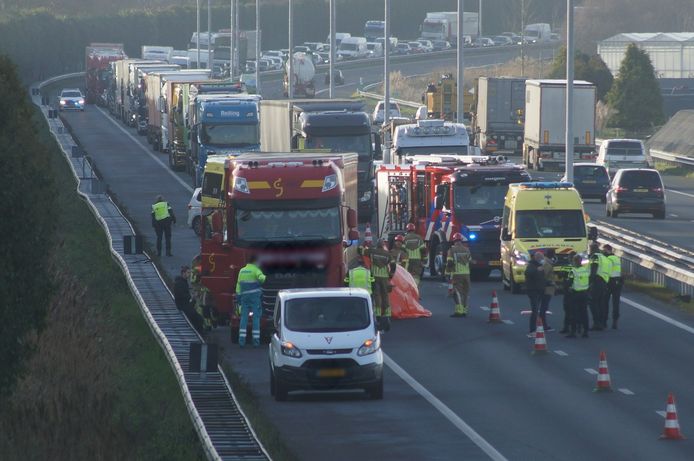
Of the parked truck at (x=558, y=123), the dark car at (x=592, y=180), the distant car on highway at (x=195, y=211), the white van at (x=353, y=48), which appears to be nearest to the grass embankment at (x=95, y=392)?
the distant car on highway at (x=195, y=211)

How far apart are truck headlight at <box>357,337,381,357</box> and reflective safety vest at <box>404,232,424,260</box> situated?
→ 39.4ft

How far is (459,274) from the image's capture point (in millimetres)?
33188

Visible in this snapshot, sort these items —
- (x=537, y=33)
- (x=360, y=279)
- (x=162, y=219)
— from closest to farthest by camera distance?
(x=360, y=279) → (x=162, y=219) → (x=537, y=33)

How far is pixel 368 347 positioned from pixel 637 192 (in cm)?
3109

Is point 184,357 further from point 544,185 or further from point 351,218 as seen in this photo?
point 544,185

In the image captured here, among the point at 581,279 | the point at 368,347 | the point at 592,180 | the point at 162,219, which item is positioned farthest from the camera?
the point at 592,180

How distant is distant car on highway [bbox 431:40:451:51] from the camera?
165250 mm

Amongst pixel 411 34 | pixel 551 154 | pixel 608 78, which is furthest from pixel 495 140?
pixel 411 34

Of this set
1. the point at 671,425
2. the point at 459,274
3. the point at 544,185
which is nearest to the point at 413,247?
the point at 544,185

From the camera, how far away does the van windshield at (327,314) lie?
81.1 feet

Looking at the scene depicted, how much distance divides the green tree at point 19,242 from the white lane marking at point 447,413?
18.4 feet

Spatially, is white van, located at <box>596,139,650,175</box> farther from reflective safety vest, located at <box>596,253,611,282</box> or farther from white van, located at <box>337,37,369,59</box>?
white van, located at <box>337,37,369,59</box>

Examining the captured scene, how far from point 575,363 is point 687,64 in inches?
4243

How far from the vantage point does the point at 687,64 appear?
132 meters
